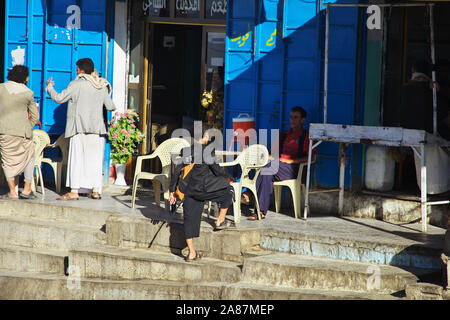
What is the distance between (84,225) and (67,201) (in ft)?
2.32

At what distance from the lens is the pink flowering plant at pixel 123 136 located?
37.8 feet

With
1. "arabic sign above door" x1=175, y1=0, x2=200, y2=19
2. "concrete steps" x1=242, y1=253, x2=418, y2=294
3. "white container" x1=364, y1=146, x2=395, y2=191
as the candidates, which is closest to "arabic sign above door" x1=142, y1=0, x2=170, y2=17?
"arabic sign above door" x1=175, y1=0, x2=200, y2=19

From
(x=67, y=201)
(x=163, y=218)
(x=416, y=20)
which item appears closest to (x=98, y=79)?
(x=67, y=201)

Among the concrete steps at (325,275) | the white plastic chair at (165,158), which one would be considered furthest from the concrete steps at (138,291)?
the white plastic chair at (165,158)

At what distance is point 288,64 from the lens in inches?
410

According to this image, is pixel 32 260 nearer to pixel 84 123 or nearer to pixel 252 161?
pixel 84 123

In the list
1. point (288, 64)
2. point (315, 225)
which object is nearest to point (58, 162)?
point (288, 64)

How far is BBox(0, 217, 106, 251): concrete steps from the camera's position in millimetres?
9648

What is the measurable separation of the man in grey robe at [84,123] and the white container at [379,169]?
3416mm

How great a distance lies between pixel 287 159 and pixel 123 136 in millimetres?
2626

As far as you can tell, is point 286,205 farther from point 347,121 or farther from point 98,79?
point 98,79

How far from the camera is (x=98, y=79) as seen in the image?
10859mm

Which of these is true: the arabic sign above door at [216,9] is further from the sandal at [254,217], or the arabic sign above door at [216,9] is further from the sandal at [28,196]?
the sandal at [28,196]

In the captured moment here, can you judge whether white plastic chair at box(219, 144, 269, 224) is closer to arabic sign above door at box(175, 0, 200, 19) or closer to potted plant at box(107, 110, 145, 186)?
potted plant at box(107, 110, 145, 186)
